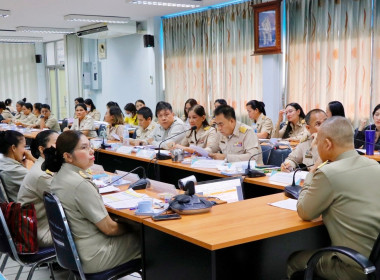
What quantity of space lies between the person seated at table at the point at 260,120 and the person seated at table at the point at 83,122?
2.38 metres

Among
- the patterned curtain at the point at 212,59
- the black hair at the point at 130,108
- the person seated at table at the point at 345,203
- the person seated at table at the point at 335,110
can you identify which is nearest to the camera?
the person seated at table at the point at 345,203

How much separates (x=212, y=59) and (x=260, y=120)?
89.3 inches

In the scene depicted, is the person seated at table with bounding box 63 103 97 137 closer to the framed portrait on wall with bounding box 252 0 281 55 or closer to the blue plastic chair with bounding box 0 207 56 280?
the framed portrait on wall with bounding box 252 0 281 55

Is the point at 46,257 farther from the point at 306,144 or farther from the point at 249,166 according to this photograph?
the point at 306,144

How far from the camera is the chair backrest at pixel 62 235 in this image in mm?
2338

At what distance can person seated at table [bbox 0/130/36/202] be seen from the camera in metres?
3.27

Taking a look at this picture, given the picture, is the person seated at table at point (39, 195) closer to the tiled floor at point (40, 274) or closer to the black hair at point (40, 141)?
the black hair at point (40, 141)

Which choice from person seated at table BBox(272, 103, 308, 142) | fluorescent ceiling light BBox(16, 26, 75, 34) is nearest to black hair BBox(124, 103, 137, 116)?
person seated at table BBox(272, 103, 308, 142)

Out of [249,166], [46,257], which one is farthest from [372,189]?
[46,257]

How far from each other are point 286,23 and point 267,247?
542cm

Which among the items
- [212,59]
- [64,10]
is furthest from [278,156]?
[64,10]

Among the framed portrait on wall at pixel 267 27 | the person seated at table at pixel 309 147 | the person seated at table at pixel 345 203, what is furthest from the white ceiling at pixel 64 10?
the person seated at table at pixel 345 203

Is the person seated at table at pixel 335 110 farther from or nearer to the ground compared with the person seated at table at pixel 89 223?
farther from the ground

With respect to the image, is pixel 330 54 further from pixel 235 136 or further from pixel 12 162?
pixel 12 162
